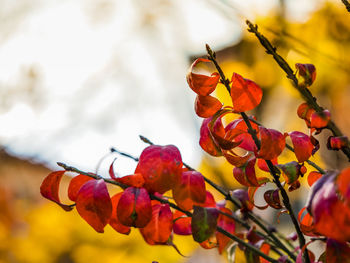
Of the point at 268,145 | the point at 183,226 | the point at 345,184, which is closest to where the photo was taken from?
the point at 345,184

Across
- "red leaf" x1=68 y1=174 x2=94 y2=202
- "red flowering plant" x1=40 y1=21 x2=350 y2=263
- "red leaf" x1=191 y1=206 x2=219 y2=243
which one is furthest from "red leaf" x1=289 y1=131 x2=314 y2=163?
"red leaf" x1=68 y1=174 x2=94 y2=202

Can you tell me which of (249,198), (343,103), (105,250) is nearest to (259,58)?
(343,103)

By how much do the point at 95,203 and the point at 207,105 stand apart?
0.15 m

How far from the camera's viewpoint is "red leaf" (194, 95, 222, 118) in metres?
0.39

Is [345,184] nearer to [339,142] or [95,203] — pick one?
[339,142]

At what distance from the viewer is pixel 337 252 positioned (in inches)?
12.6

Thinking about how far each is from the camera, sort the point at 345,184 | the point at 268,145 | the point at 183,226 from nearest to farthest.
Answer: the point at 345,184
the point at 268,145
the point at 183,226

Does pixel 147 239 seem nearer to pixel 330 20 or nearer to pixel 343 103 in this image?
pixel 330 20

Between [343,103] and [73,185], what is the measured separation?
4.35 metres

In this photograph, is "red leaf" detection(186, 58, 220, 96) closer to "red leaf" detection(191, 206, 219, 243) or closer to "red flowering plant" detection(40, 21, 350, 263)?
"red flowering plant" detection(40, 21, 350, 263)

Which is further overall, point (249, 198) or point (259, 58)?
point (259, 58)

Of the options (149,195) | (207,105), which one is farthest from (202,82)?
(149,195)

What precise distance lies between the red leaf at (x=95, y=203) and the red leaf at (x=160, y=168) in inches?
1.7

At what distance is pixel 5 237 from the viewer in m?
4.33
